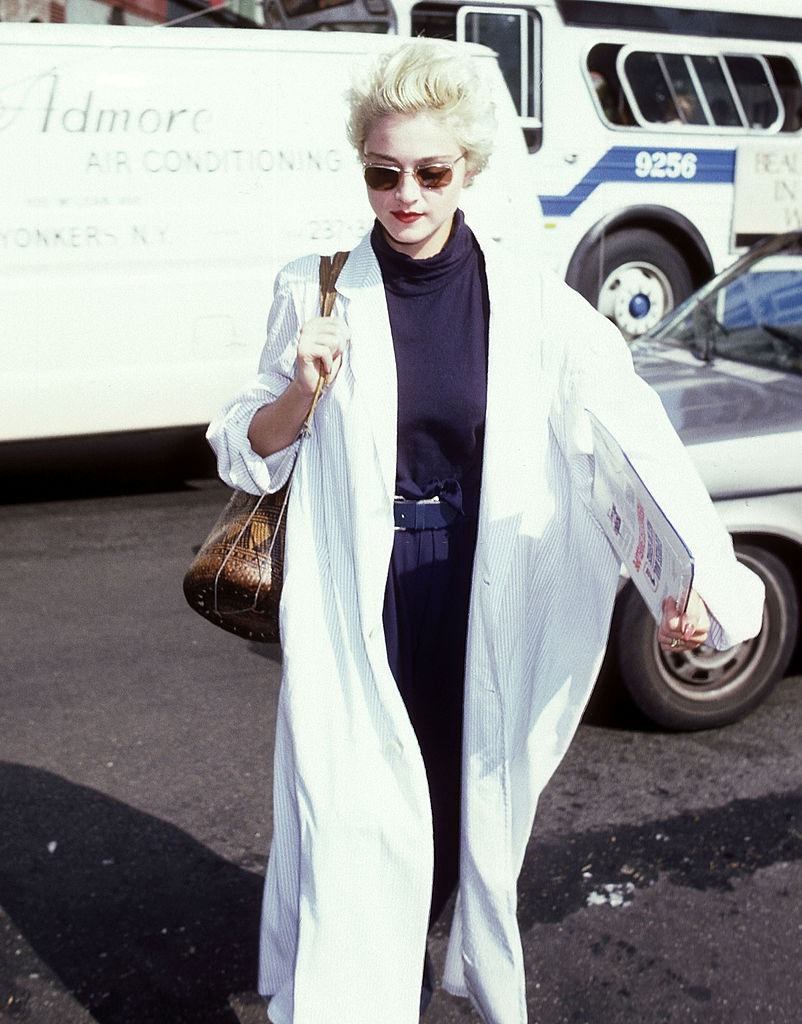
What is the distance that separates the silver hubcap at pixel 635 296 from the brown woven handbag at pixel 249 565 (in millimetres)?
7708

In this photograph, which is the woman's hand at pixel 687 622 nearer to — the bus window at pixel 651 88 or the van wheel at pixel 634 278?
the van wheel at pixel 634 278

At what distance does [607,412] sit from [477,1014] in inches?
53.9

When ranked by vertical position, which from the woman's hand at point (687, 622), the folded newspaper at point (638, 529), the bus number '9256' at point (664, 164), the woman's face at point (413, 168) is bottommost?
the bus number '9256' at point (664, 164)

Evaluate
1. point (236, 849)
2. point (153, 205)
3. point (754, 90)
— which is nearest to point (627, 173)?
point (754, 90)

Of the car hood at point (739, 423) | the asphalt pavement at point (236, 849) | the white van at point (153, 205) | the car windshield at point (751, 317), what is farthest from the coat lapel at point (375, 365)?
the white van at point (153, 205)

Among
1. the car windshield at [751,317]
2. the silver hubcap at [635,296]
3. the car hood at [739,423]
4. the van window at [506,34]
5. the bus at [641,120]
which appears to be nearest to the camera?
the car hood at [739,423]

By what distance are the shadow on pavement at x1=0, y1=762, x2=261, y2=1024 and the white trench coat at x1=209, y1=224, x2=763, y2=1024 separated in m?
0.59

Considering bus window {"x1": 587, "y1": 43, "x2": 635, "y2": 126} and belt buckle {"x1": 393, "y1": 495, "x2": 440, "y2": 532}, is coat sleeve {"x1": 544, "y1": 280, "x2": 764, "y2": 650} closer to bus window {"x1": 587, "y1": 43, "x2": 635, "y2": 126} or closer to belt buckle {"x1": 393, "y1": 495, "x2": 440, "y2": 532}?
belt buckle {"x1": 393, "y1": 495, "x2": 440, "y2": 532}

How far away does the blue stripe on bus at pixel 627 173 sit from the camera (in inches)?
388

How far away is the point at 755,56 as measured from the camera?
10703 millimetres

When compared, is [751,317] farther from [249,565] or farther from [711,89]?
[711,89]

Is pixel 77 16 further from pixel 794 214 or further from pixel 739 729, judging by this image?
pixel 739 729

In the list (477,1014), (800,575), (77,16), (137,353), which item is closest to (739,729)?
(800,575)

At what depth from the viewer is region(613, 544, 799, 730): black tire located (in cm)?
415
